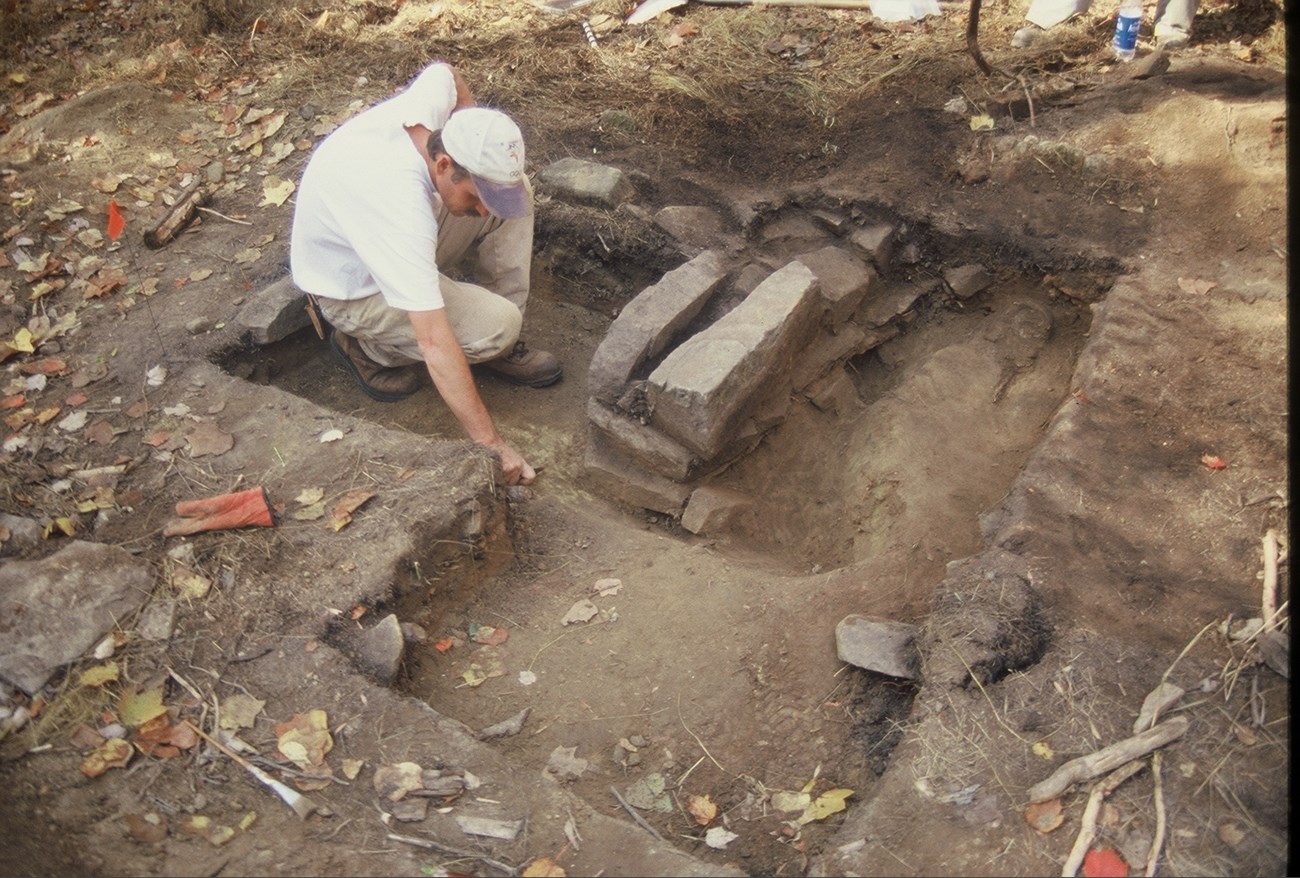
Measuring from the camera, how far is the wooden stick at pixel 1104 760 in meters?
2.65

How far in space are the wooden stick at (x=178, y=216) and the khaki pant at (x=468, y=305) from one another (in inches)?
53.2

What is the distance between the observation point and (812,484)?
4387mm

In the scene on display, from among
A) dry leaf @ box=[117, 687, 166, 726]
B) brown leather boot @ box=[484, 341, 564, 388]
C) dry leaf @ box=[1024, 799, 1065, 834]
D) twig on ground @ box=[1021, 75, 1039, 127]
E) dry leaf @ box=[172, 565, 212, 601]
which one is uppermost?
twig on ground @ box=[1021, 75, 1039, 127]

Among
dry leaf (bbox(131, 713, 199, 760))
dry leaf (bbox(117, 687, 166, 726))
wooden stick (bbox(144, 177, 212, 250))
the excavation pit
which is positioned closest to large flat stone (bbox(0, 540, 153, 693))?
dry leaf (bbox(117, 687, 166, 726))

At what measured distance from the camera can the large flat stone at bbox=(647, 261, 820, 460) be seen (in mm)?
3865

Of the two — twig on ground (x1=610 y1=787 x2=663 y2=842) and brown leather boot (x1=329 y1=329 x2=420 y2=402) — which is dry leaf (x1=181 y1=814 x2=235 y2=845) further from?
brown leather boot (x1=329 y1=329 x2=420 y2=402)

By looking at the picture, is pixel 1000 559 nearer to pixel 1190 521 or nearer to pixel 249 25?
pixel 1190 521

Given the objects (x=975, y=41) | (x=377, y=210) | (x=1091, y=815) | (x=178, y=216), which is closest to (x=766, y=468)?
(x=377, y=210)

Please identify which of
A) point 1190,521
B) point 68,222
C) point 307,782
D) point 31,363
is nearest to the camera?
point 307,782

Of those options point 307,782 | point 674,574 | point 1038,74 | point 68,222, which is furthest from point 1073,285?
point 68,222

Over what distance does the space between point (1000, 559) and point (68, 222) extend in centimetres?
491

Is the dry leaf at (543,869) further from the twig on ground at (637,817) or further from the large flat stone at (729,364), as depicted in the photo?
the large flat stone at (729,364)

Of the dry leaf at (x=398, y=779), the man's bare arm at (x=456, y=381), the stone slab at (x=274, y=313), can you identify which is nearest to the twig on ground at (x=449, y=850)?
the dry leaf at (x=398, y=779)

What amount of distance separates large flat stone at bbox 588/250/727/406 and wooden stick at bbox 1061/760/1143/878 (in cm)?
237
